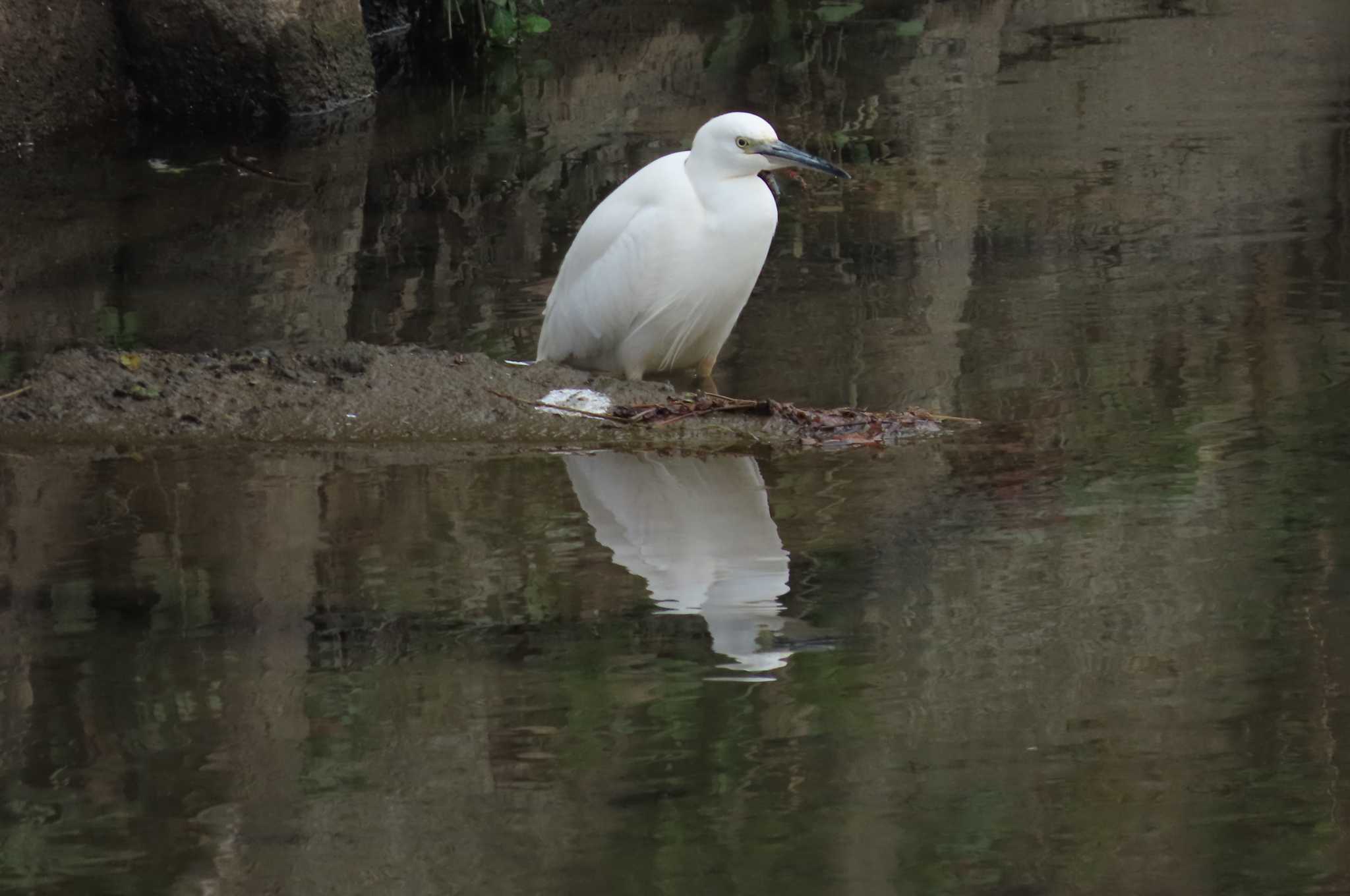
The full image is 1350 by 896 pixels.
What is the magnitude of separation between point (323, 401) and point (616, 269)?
931mm

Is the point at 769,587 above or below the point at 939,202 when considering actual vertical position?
below

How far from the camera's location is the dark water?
114 inches

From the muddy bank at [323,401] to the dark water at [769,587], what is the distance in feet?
0.44

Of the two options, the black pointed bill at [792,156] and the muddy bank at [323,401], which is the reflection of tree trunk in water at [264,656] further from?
the black pointed bill at [792,156]

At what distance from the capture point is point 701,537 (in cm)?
425

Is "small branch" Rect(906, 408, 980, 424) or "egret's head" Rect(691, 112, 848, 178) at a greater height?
"egret's head" Rect(691, 112, 848, 178)

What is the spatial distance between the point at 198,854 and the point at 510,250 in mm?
4372

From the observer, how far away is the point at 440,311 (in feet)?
20.7

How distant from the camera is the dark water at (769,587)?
114 inches

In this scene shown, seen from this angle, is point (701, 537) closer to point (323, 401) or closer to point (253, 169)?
point (323, 401)

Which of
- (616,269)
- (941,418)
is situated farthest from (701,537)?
(616,269)

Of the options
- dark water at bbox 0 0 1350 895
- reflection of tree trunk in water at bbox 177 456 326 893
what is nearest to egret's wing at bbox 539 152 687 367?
dark water at bbox 0 0 1350 895

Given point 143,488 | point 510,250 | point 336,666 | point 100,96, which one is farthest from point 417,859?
point 100,96

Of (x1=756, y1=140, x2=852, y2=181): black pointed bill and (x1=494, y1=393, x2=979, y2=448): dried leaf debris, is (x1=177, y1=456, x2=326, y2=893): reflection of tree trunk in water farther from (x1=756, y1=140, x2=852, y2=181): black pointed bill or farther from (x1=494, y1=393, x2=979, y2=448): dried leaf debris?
(x1=756, y1=140, x2=852, y2=181): black pointed bill
